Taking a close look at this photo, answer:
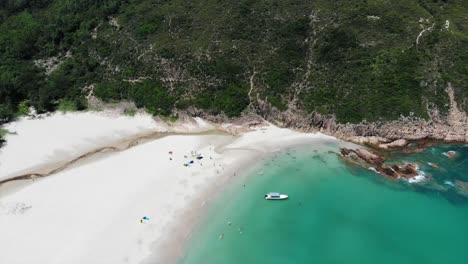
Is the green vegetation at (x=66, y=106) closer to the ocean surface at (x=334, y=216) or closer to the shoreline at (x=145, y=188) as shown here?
the shoreline at (x=145, y=188)

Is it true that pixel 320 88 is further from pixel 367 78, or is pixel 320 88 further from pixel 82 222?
pixel 82 222

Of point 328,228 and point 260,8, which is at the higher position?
point 260,8

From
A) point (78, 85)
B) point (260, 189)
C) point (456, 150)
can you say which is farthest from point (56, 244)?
point (456, 150)

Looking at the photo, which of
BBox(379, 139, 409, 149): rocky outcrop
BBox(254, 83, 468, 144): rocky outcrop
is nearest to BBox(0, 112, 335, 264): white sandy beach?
BBox(254, 83, 468, 144): rocky outcrop

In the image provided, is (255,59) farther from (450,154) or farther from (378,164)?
(450,154)

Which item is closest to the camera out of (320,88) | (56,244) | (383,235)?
(56,244)

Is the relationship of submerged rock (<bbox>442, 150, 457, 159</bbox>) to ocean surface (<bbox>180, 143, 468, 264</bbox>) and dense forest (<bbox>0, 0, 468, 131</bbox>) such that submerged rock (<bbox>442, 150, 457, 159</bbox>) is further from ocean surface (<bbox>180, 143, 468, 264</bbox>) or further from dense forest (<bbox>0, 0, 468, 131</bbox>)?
dense forest (<bbox>0, 0, 468, 131</bbox>)

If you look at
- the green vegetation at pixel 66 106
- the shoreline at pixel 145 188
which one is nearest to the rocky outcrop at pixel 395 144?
the shoreline at pixel 145 188
